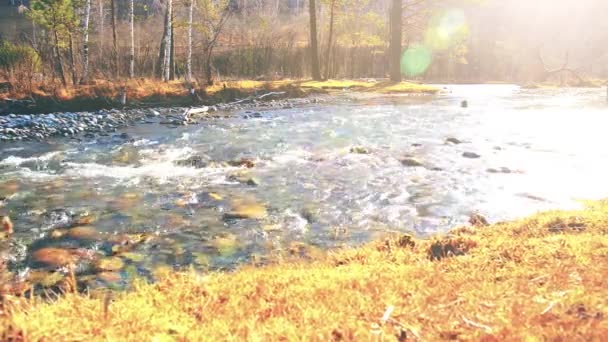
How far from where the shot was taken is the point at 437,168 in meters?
11.1

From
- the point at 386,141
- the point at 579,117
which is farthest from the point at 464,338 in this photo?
the point at 579,117

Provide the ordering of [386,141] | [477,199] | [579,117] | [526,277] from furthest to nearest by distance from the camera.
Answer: [579,117]
[386,141]
[477,199]
[526,277]

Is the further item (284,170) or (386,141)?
(386,141)

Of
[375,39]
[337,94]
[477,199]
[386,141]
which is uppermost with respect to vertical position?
[375,39]

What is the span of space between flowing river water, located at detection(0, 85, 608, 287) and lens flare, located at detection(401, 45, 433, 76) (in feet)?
96.1

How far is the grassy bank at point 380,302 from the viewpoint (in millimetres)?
2863

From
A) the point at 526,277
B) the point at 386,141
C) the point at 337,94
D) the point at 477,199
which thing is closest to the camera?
the point at 526,277

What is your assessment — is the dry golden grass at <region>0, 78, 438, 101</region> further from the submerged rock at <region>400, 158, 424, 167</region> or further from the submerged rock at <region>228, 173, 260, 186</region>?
the submerged rock at <region>400, 158, 424, 167</region>

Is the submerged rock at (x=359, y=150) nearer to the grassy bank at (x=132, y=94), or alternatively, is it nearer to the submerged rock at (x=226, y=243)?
the submerged rock at (x=226, y=243)

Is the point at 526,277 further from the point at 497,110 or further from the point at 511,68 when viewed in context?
the point at 511,68

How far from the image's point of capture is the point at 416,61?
47000 mm

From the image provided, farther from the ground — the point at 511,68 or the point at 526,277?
the point at 511,68

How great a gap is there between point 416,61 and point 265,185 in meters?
40.7

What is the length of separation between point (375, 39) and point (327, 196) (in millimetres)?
26568
